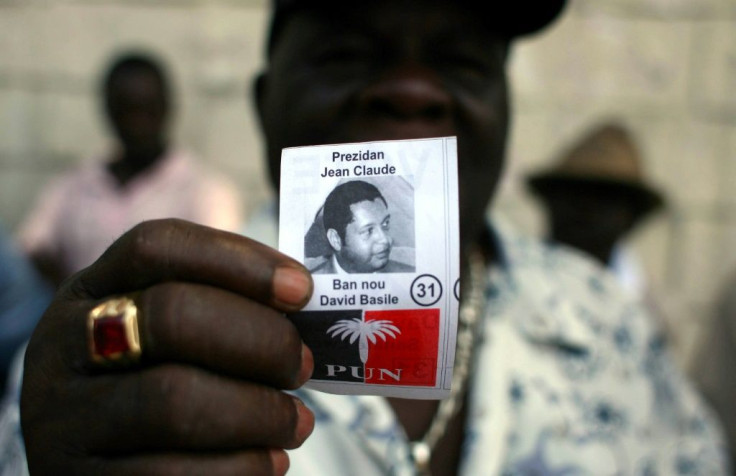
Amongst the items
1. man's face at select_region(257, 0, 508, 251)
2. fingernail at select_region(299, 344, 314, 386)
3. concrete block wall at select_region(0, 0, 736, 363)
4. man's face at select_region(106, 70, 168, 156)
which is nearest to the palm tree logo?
fingernail at select_region(299, 344, 314, 386)

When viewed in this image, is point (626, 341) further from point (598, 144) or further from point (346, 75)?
point (598, 144)

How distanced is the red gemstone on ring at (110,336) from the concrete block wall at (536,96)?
3.07 meters

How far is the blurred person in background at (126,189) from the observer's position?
296 centimetres

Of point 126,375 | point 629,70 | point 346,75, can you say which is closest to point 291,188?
point 126,375

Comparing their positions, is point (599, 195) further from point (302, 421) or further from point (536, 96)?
point (302, 421)

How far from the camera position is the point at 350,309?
0.68 m

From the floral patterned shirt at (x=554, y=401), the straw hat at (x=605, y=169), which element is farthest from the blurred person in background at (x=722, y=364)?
the floral patterned shirt at (x=554, y=401)

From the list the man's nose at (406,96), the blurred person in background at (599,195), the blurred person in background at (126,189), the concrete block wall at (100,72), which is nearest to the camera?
the man's nose at (406,96)

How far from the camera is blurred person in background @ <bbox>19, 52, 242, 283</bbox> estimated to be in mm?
2965

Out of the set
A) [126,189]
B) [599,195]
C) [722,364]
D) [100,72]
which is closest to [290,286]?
[722,364]

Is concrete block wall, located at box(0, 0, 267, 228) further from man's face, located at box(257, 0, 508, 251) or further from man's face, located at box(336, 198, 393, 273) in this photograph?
man's face, located at box(336, 198, 393, 273)

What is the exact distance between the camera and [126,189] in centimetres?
308

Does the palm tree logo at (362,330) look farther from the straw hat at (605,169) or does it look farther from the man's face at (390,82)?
the straw hat at (605,169)

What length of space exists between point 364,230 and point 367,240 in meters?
0.01
